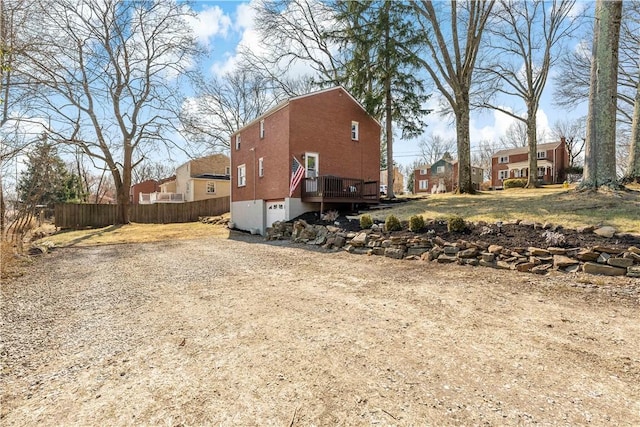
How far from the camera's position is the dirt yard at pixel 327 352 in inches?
90.6

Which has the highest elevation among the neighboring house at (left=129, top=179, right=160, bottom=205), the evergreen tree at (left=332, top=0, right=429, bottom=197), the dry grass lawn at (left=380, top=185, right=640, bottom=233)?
the evergreen tree at (left=332, top=0, right=429, bottom=197)

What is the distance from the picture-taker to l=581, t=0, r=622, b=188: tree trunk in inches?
355

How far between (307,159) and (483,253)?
32.4ft

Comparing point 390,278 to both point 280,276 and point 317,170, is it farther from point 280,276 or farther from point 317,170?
point 317,170

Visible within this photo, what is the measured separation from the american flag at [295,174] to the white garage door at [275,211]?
3.81 feet

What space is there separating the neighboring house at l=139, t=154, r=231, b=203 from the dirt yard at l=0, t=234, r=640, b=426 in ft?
94.5

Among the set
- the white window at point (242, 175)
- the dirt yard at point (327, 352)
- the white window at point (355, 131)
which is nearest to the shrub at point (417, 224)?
the dirt yard at point (327, 352)

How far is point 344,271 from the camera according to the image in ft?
23.1

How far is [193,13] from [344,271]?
63.3ft

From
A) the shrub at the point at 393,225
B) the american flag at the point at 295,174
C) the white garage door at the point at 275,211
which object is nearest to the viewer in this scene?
the shrub at the point at 393,225

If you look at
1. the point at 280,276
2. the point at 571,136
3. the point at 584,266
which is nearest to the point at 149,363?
the point at 280,276

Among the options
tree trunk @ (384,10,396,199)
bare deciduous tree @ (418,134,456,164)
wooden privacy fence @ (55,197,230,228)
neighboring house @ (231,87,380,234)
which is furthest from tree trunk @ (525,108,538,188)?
bare deciduous tree @ (418,134,456,164)

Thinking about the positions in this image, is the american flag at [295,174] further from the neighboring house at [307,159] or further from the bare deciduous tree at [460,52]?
the bare deciduous tree at [460,52]

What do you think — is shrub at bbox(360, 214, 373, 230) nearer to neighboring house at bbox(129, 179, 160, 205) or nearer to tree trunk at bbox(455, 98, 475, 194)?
tree trunk at bbox(455, 98, 475, 194)
